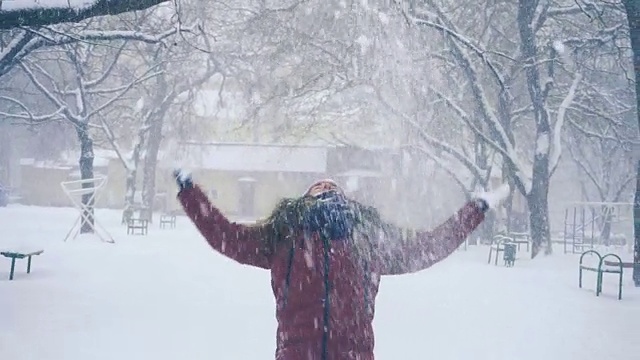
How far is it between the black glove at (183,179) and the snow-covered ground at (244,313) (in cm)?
369

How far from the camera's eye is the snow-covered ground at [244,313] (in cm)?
701

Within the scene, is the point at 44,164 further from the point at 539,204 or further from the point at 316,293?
the point at 316,293

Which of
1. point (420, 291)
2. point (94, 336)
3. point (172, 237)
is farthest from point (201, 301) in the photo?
point (172, 237)

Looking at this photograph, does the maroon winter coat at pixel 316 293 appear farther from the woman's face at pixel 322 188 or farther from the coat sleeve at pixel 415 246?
the woman's face at pixel 322 188

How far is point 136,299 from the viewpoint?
32.8ft

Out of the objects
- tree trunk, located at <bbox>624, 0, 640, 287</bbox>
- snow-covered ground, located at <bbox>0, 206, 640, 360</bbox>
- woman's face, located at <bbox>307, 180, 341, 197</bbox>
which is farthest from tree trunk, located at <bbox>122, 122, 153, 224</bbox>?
woman's face, located at <bbox>307, 180, 341, 197</bbox>

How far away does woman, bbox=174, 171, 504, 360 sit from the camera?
9.34ft

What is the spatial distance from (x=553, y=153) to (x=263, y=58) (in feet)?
29.0

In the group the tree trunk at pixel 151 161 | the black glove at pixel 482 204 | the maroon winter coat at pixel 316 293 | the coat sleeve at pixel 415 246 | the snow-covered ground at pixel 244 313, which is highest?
the tree trunk at pixel 151 161

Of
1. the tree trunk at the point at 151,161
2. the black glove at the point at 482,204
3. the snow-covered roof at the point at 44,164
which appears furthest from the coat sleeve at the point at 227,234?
the snow-covered roof at the point at 44,164

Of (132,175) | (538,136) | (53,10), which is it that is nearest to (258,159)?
(132,175)

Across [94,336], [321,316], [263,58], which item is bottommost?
[94,336]

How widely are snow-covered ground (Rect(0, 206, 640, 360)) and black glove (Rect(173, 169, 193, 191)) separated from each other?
145 inches

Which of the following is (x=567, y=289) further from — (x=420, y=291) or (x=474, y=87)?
(x=474, y=87)
